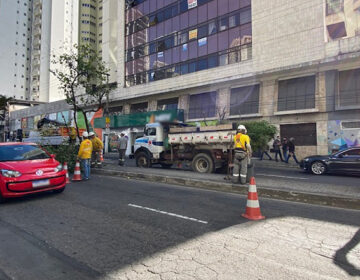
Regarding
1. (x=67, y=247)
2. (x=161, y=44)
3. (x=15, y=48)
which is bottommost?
(x=67, y=247)

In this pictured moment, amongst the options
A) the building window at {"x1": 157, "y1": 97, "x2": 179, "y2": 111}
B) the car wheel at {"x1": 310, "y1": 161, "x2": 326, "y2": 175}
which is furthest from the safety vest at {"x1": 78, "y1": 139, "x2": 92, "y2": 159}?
the building window at {"x1": 157, "y1": 97, "x2": 179, "y2": 111}

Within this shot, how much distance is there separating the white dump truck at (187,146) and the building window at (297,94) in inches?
433

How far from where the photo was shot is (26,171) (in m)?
5.75

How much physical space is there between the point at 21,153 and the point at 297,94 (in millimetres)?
18745

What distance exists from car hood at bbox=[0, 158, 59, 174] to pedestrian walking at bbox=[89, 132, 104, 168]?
4.24 meters

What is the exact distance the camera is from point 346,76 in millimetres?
17250

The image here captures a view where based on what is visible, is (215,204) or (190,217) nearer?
(190,217)

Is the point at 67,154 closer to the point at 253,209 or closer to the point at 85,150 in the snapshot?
the point at 85,150

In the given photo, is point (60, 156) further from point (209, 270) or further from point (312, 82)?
point (312, 82)

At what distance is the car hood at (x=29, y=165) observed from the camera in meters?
5.72

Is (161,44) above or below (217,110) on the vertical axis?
above

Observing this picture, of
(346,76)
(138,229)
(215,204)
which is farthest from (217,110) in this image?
(138,229)

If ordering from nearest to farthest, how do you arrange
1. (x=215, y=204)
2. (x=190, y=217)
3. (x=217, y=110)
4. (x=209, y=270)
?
(x=209, y=270) < (x=190, y=217) < (x=215, y=204) < (x=217, y=110)

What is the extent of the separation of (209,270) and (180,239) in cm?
92
